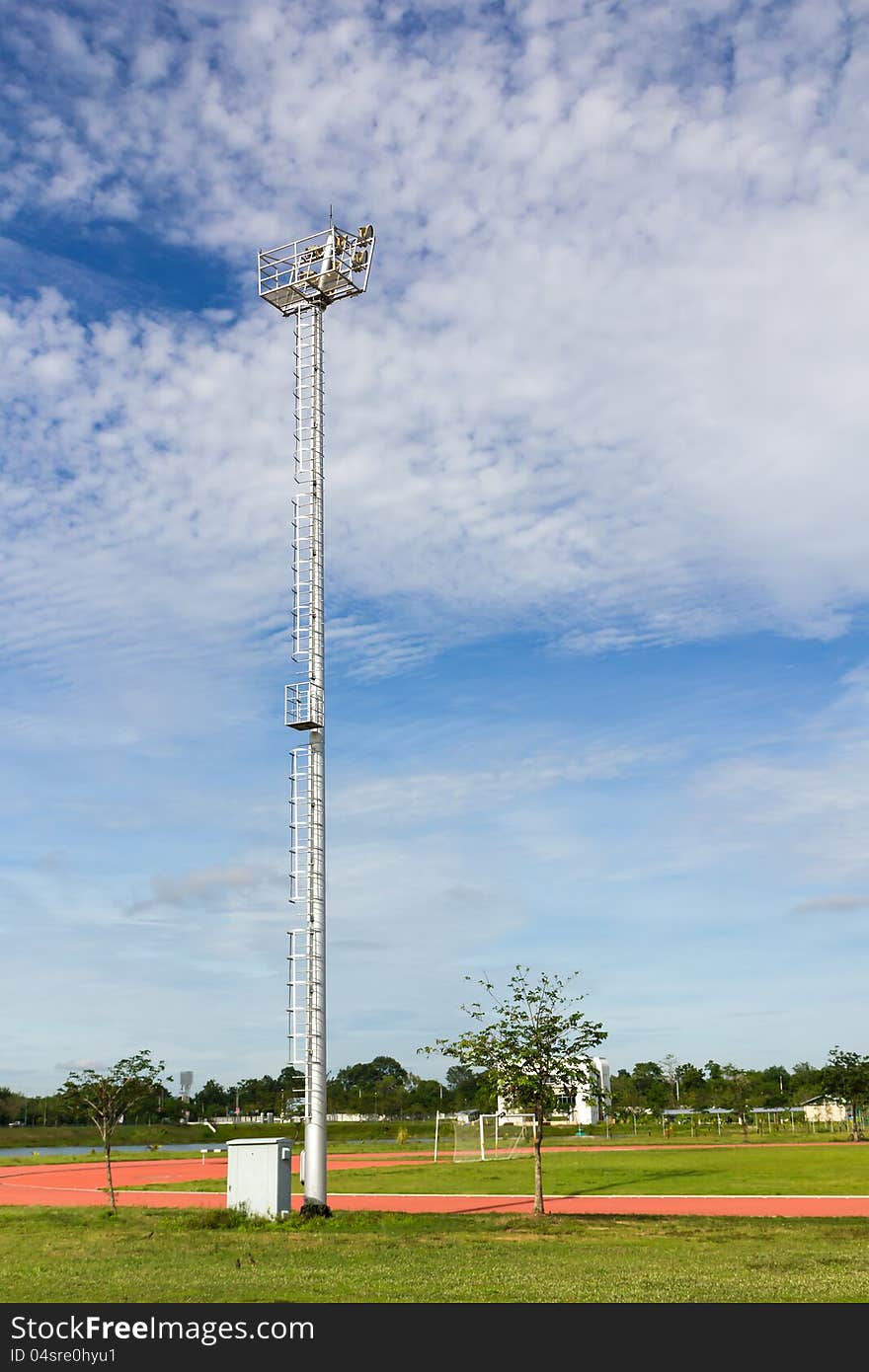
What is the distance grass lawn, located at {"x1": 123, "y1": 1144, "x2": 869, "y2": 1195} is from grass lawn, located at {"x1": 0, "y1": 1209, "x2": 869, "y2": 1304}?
10.6 meters

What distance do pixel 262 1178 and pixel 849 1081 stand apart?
5506 centimetres

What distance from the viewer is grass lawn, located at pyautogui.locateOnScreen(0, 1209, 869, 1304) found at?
1252 centimetres

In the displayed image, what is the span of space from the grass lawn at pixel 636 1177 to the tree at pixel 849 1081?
18.3 meters

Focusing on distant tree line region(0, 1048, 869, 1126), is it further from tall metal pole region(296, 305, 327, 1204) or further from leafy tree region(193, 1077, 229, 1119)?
tall metal pole region(296, 305, 327, 1204)

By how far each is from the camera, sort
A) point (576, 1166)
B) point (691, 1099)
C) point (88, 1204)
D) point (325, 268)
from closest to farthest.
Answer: point (325, 268) < point (88, 1204) < point (576, 1166) < point (691, 1099)

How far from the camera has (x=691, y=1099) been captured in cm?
8900

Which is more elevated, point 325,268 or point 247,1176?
point 325,268

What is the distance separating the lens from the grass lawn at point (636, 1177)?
32.3 metres

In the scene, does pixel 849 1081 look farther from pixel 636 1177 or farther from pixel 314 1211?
pixel 314 1211

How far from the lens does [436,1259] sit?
15641 millimetres
